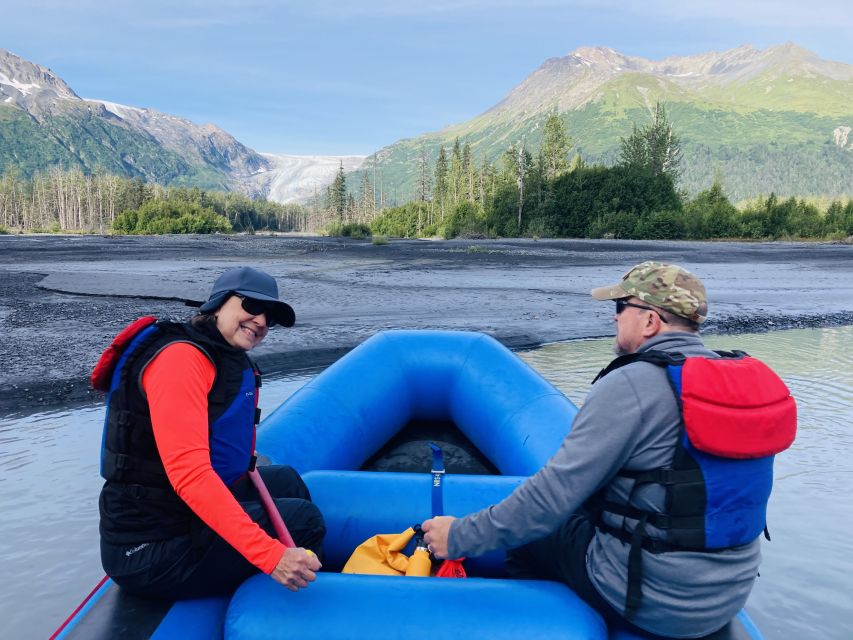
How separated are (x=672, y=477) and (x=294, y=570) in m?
1.10

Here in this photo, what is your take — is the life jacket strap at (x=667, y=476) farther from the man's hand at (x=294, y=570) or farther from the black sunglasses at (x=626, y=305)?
the man's hand at (x=294, y=570)

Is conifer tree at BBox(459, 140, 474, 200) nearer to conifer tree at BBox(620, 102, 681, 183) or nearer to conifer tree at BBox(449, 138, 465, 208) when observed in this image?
conifer tree at BBox(449, 138, 465, 208)

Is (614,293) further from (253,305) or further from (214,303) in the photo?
(214,303)

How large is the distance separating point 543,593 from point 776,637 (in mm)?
1516

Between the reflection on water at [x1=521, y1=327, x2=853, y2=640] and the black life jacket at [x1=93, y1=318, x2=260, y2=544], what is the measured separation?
2.48 metres

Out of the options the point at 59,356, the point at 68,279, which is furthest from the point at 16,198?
the point at 59,356

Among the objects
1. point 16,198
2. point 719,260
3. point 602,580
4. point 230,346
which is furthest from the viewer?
point 16,198

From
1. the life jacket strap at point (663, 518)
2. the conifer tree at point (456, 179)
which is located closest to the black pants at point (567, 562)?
the life jacket strap at point (663, 518)

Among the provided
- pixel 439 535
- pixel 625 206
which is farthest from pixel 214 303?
pixel 625 206

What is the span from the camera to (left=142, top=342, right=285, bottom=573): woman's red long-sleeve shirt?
1908 mm

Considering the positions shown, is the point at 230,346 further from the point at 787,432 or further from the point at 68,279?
the point at 68,279

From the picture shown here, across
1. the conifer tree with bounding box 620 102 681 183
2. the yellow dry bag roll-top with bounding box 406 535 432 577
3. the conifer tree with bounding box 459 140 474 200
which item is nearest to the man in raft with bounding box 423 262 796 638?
the yellow dry bag roll-top with bounding box 406 535 432 577

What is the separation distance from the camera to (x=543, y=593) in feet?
6.52

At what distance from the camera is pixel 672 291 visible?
1976 mm
